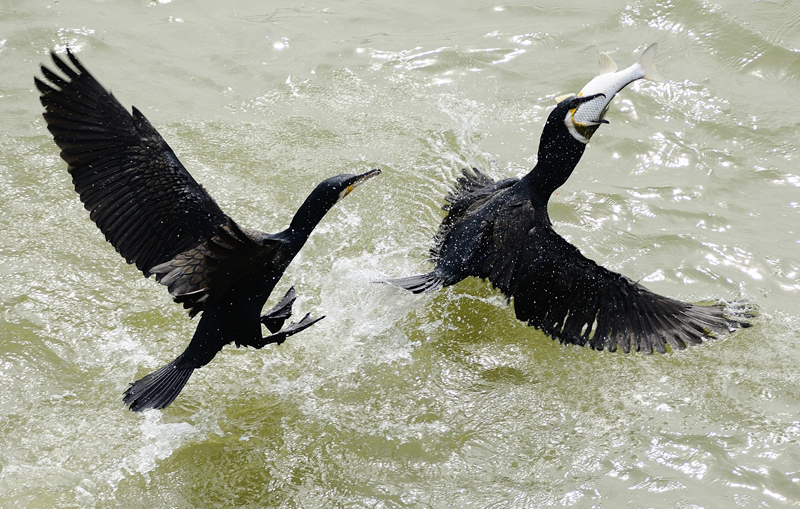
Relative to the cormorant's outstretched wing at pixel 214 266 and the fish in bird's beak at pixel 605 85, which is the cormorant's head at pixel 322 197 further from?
the fish in bird's beak at pixel 605 85

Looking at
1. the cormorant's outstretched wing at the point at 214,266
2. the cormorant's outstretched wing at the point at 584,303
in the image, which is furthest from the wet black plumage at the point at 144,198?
the cormorant's outstretched wing at the point at 584,303

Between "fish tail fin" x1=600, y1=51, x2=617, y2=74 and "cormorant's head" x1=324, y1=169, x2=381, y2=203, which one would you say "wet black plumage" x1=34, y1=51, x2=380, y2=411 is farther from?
"fish tail fin" x1=600, y1=51, x2=617, y2=74

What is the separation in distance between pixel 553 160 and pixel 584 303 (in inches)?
30.7

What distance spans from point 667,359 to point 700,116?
2459mm

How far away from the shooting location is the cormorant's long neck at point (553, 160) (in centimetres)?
401

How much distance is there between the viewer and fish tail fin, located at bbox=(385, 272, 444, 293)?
405 centimetres

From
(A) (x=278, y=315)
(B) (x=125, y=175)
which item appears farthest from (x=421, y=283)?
(B) (x=125, y=175)

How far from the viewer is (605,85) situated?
381cm

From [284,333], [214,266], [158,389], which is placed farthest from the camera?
[284,333]

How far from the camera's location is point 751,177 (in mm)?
5328

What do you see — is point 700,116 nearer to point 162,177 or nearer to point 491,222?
point 491,222

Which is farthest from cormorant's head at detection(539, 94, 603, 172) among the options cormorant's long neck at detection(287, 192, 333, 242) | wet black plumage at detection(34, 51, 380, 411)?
cormorant's long neck at detection(287, 192, 333, 242)

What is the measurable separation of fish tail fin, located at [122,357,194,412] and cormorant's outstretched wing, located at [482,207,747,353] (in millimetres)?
1692

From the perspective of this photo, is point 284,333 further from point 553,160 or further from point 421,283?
point 553,160
